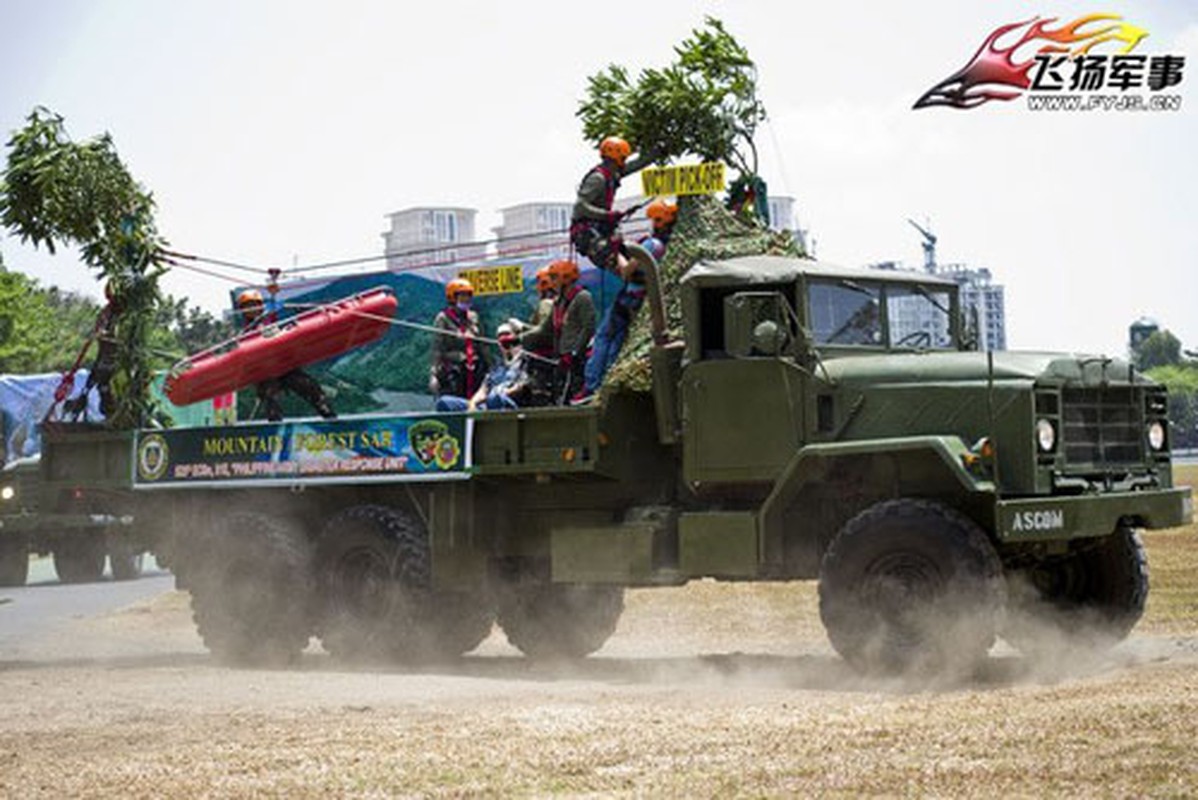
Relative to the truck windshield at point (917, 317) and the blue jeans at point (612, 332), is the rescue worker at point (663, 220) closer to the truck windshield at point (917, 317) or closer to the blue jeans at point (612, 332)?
the blue jeans at point (612, 332)

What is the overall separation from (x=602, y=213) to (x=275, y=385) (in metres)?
4.14

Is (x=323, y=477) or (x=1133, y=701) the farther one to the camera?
(x=323, y=477)

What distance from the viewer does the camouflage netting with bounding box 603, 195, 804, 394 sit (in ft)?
49.0

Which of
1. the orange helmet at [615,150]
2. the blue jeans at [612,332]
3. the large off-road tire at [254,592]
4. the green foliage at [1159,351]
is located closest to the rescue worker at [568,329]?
the blue jeans at [612,332]

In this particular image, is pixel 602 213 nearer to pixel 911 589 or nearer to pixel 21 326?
pixel 911 589

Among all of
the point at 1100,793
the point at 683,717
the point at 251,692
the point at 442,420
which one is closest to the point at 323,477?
the point at 442,420

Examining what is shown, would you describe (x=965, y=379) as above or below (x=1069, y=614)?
above

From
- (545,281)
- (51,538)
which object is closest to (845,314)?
(545,281)

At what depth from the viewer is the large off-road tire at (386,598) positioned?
637 inches

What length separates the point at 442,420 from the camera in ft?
52.2

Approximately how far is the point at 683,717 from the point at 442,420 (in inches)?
199

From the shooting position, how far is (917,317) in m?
14.5

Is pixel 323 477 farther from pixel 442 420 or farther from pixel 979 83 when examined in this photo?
pixel 979 83

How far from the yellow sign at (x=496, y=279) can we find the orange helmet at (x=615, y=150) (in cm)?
631
